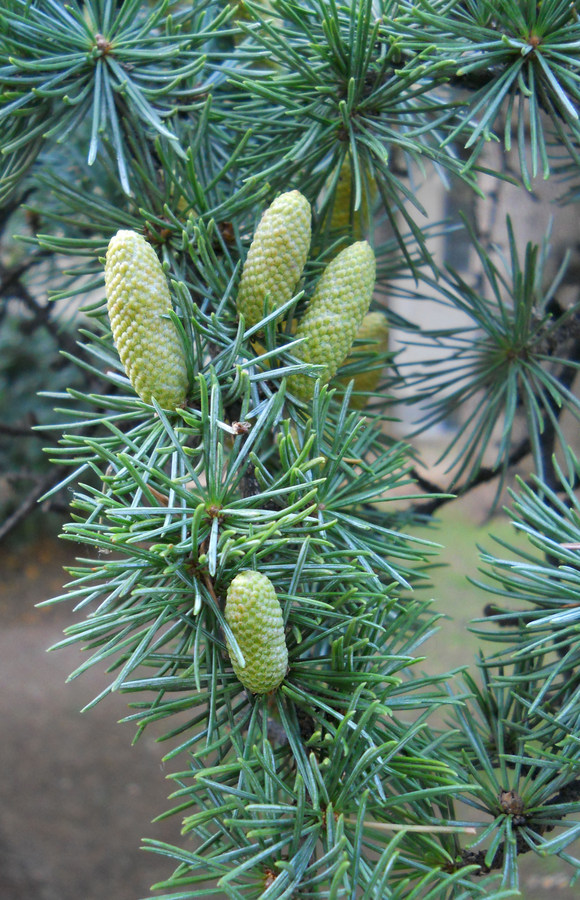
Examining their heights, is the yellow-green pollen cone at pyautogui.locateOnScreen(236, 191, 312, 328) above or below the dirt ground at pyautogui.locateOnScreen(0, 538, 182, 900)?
above

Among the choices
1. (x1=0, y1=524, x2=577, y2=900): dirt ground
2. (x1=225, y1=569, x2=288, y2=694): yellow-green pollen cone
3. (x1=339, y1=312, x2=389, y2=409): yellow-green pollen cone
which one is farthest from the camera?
(x1=0, y1=524, x2=577, y2=900): dirt ground

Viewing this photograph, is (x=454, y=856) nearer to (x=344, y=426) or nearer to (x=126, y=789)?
(x=344, y=426)

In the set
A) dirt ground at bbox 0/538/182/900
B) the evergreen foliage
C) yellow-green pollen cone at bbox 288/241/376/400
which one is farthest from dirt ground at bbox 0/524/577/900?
yellow-green pollen cone at bbox 288/241/376/400

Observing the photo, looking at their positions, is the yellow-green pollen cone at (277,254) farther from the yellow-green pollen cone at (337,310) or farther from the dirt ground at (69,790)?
the dirt ground at (69,790)

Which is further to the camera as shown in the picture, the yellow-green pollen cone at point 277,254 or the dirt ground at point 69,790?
the dirt ground at point 69,790

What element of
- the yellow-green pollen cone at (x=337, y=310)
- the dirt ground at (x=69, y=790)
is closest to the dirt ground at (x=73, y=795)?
the dirt ground at (x=69, y=790)

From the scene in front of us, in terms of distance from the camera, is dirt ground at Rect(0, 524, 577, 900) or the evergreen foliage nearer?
the evergreen foliage

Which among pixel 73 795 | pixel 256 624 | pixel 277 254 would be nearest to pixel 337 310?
pixel 277 254

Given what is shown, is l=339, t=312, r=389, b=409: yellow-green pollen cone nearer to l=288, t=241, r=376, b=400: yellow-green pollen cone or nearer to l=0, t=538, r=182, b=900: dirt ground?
l=288, t=241, r=376, b=400: yellow-green pollen cone
